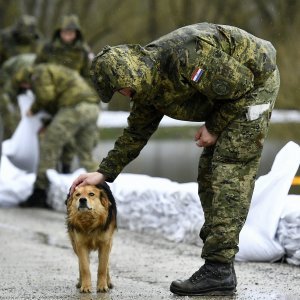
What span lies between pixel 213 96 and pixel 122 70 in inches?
21.6

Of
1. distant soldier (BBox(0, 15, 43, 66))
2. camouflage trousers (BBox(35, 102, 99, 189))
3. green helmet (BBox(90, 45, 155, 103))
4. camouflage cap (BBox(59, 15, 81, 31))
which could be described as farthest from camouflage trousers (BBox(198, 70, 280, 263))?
distant soldier (BBox(0, 15, 43, 66))

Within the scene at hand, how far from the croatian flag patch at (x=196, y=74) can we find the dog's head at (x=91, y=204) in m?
1.01

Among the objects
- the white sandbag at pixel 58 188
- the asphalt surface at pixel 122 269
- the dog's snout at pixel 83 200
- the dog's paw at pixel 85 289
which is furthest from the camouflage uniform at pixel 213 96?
the white sandbag at pixel 58 188

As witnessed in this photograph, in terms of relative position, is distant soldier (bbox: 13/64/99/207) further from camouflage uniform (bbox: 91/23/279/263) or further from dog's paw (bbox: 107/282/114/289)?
camouflage uniform (bbox: 91/23/279/263)

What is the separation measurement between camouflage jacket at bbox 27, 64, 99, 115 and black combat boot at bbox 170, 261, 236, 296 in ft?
20.0

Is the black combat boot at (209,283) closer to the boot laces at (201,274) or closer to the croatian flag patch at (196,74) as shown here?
the boot laces at (201,274)

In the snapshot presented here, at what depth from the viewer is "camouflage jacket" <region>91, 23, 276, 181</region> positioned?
212 inches

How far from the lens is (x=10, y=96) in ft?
49.6

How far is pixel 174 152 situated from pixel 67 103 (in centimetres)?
178

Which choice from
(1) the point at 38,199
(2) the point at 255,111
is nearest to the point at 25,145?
(1) the point at 38,199

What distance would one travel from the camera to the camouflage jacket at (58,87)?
1170cm

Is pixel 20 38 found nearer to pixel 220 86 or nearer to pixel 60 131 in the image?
pixel 60 131

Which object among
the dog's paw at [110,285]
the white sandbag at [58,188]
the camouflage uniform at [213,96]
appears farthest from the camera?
the white sandbag at [58,188]

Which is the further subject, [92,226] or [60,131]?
[60,131]
